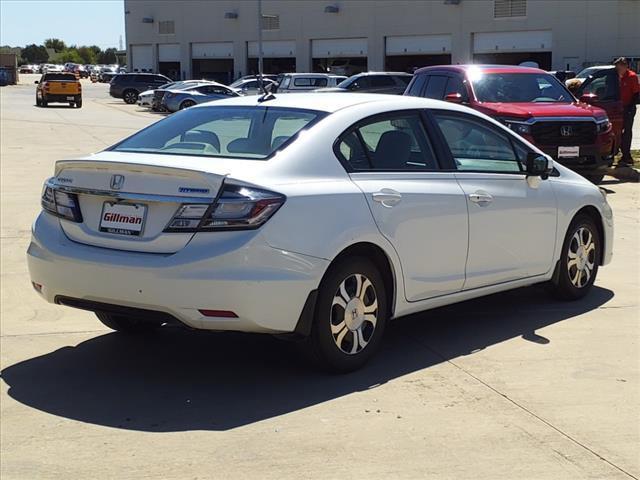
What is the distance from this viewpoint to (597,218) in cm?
741

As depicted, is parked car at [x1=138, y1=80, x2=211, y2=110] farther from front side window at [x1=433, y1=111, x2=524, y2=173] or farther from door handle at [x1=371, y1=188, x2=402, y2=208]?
door handle at [x1=371, y1=188, x2=402, y2=208]

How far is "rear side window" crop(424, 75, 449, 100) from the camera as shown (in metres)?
14.0

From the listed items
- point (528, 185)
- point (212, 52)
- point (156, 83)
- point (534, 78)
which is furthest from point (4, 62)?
point (528, 185)

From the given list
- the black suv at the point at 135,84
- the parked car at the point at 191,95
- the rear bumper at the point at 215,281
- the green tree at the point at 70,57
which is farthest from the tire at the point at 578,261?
the green tree at the point at 70,57

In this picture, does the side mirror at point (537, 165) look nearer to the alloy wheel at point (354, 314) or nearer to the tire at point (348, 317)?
the tire at point (348, 317)

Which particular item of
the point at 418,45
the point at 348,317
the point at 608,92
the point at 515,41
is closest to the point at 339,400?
the point at 348,317

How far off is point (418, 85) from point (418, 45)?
160 feet

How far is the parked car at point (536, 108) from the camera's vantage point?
1295 centimetres

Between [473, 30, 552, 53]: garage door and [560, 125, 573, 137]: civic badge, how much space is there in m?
45.2

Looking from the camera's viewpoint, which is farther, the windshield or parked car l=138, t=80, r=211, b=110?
parked car l=138, t=80, r=211, b=110

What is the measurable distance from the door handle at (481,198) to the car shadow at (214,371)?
950 millimetres

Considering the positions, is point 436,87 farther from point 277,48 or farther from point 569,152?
point 277,48

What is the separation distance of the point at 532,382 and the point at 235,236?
2.00m

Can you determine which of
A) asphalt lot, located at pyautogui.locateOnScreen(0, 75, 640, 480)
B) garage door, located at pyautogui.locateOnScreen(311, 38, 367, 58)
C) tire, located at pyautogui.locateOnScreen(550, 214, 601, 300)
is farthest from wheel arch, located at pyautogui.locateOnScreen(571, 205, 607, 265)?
garage door, located at pyautogui.locateOnScreen(311, 38, 367, 58)
